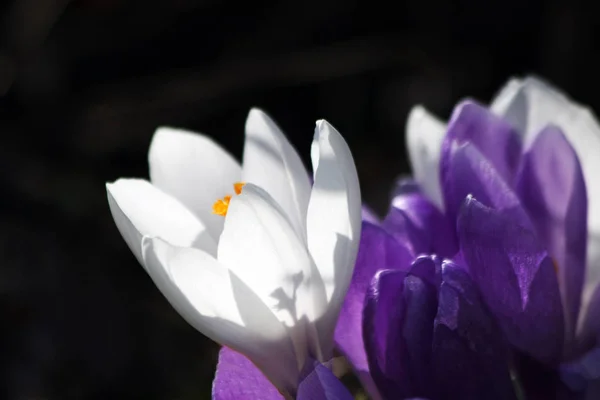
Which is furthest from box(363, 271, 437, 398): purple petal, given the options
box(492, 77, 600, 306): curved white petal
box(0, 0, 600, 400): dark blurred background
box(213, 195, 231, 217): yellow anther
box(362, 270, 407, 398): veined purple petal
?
box(0, 0, 600, 400): dark blurred background

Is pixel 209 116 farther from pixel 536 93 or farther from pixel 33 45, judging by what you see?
pixel 536 93

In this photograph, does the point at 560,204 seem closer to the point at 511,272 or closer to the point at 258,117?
the point at 511,272

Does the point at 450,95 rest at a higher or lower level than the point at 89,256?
higher

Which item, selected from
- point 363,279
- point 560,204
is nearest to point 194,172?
point 363,279

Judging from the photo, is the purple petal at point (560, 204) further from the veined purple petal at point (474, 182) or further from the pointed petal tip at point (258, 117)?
the pointed petal tip at point (258, 117)

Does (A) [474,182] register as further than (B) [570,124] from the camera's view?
No

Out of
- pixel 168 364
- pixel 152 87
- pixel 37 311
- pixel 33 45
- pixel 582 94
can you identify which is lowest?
pixel 168 364

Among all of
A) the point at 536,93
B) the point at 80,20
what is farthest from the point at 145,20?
the point at 536,93
